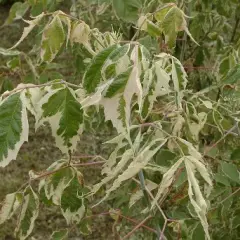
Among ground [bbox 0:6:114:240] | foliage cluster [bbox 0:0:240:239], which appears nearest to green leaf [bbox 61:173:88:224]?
foliage cluster [bbox 0:0:240:239]

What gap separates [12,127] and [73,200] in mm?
385

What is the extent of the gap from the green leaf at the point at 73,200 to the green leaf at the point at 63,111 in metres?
0.30

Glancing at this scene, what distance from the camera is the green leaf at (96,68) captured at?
857mm

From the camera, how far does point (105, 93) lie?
780mm

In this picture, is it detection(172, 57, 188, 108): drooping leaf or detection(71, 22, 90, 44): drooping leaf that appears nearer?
detection(172, 57, 188, 108): drooping leaf

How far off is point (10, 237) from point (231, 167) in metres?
1.80

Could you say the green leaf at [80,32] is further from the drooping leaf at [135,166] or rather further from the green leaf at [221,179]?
the green leaf at [221,179]

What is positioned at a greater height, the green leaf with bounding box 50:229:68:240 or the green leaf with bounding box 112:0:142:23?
the green leaf with bounding box 112:0:142:23

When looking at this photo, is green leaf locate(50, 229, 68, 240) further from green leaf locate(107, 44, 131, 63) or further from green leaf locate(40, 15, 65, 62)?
green leaf locate(107, 44, 131, 63)

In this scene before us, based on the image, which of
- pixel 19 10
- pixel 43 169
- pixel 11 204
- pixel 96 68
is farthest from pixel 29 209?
pixel 43 169

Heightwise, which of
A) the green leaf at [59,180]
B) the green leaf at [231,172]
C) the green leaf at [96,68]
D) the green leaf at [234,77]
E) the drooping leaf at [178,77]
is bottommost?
the green leaf at [231,172]

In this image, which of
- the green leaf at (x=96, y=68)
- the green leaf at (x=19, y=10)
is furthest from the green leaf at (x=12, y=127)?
the green leaf at (x=19, y=10)

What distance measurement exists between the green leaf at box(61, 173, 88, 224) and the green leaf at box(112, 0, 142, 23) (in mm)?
435

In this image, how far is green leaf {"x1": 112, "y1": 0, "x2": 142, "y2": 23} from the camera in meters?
1.29
